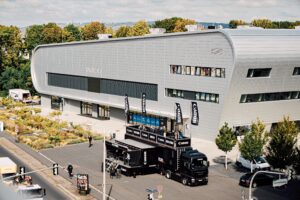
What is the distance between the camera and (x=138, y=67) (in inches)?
2625

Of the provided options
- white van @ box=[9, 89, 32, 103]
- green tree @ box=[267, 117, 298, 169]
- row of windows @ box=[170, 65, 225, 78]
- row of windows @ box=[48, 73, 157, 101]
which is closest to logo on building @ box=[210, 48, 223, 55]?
row of windows @ box=[170, 65, 225, 78]

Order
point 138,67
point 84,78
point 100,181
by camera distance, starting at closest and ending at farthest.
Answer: point 100,181 → point 138,67 → point 84,78

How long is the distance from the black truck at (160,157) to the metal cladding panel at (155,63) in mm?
14065

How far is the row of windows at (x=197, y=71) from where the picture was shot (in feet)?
176

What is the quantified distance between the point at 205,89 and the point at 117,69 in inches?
791

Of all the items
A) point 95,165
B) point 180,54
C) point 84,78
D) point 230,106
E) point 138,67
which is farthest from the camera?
point 84,78

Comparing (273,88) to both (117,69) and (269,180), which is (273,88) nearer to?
(269,180)

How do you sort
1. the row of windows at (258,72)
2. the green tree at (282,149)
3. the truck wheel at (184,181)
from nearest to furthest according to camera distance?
the green tree at (282,149) → the truck wheel at (184,181) → the row of windows at (258,72)

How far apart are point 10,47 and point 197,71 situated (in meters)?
87.7

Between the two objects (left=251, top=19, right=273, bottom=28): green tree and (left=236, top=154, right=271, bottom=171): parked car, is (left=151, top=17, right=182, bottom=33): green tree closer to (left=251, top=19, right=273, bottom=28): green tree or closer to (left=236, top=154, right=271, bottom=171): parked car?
(left=251, top=19, right=273, bottom=28): green tree

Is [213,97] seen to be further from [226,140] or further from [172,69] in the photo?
[226,140]

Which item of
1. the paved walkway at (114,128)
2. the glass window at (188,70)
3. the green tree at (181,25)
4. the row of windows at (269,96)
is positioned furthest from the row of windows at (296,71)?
the green tree at (181,25)

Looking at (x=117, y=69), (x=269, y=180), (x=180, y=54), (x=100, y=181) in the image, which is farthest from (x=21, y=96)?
(x=269, y=180)

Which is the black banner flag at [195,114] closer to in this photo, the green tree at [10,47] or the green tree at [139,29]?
the green tree at [10,47]
